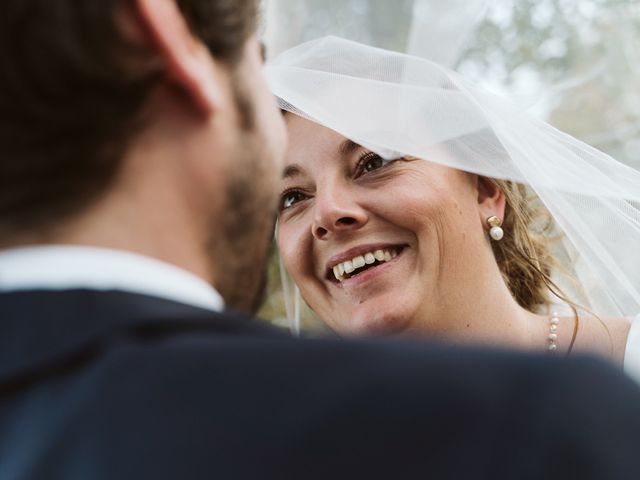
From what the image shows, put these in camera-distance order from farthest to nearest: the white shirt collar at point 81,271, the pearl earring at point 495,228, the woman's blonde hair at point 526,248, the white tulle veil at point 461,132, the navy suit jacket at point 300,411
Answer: the woman's blonde hair at point 526,248 → the pearl earring at point 495,228 → the white tulle veil at point 461,132 → the white shirt collar at point 81,271 → the navy suit jacket at point 300,411

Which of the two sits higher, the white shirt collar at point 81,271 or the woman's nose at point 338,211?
the white shirt collar at point 81,271

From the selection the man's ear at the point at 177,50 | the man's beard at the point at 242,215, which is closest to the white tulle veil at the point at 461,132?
the man's beard at the point at 242,215

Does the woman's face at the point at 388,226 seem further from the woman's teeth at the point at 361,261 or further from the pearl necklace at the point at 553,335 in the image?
the pearl necklace at the point at 553,335

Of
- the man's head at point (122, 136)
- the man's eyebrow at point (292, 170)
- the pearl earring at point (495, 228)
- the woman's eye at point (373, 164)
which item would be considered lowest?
the pearl earring at point (495, 228)

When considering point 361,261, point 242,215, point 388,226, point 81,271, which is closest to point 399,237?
point 388,226

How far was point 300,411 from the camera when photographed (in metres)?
0.91

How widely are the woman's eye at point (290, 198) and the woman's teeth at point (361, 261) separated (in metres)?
A: 0.30

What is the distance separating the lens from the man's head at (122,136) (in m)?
1.11

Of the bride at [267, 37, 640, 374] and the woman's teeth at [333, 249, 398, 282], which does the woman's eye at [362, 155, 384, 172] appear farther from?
the woman's teeth at [333, 249, 398, 282]

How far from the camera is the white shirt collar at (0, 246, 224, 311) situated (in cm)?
104

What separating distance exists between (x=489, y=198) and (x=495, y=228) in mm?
131

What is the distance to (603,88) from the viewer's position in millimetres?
3672

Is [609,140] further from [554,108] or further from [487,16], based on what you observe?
[487,16]

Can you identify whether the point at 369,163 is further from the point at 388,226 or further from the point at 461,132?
the point at 461,132
